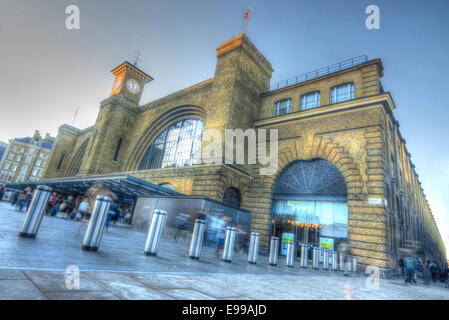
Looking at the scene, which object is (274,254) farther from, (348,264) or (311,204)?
(311,204)

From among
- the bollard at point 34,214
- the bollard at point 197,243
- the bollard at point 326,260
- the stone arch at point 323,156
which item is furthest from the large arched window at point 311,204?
the bollard at point 34,214

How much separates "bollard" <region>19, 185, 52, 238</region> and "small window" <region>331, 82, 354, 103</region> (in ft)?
58.2

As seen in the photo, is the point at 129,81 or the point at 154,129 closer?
the point at 154,129

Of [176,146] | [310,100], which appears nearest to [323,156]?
[310,100]

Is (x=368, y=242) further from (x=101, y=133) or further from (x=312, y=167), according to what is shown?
(x=101, y=133)

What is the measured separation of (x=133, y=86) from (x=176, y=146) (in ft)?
52.5

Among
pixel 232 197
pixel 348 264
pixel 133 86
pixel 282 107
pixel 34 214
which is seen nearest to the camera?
pixel 34 214

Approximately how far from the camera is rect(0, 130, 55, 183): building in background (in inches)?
2484

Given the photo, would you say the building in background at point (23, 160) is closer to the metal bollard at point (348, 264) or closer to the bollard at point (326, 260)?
the bollard at point (326, 260)

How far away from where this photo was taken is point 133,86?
36.2 m

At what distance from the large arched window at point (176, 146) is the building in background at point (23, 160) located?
2059 inches

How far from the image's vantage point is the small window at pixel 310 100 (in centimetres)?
1852

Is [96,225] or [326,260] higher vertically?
[96,225]
